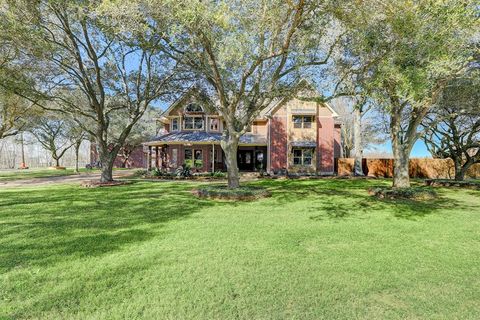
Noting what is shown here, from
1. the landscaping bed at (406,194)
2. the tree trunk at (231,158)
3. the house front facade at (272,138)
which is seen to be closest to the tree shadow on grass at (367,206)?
the landscaping bed at (406,194)

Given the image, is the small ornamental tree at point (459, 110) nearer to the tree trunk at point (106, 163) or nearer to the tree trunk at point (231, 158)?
the tree trunk at point (231, 158)

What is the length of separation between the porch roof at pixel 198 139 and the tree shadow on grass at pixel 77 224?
1255 centimetres

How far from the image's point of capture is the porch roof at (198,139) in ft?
78.5

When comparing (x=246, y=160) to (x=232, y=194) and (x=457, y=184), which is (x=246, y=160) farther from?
(x=457, y=184)

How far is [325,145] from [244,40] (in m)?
18.4

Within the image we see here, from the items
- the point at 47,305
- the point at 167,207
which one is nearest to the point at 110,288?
the point at 47,305

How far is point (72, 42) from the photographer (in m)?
15.4

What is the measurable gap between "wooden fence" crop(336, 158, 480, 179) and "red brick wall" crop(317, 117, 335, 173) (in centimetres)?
157

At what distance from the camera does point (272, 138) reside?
1001 inches

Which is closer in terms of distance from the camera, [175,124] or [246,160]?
[175,124]

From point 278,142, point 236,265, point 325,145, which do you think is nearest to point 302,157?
point 325,145

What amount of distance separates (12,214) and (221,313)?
28.2ft

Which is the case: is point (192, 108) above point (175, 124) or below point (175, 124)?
above

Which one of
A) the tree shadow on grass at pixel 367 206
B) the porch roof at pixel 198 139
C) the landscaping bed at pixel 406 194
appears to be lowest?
the tree shadow on grass at pixel 367 206
